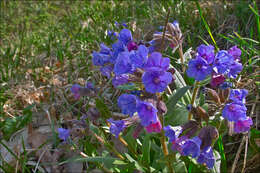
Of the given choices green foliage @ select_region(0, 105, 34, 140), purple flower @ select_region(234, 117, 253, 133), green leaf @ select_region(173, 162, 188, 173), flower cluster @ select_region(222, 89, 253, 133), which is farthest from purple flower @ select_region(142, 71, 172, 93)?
green foliage @ select_region(0, 105, 34, 140)

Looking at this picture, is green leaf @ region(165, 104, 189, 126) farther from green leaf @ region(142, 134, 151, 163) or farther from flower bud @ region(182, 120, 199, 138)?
flower bud @ region(182, 120, 199, 138)

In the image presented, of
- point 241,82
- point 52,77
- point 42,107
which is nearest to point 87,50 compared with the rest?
point 52,77

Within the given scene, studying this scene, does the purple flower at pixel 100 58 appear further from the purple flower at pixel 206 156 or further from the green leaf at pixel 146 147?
the purple flower at pixel 206 156

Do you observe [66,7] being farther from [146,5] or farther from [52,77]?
[52,77]

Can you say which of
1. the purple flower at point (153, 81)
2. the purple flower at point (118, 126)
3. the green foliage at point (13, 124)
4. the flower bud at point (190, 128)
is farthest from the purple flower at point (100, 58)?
the green foliage at point (13, 124)

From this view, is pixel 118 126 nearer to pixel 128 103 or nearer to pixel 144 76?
pixel 128 103
